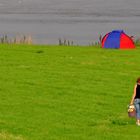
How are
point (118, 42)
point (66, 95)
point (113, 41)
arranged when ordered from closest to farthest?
1. point (66, 95)
2. point (118, 42)
3. point (113, 41)

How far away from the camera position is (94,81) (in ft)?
82.1

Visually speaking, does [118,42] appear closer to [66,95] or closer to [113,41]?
[113,41]

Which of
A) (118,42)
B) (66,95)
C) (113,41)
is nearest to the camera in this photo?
(66,95)

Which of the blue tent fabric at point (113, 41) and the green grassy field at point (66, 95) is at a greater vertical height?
the blue tent fabric at point (113, 41)

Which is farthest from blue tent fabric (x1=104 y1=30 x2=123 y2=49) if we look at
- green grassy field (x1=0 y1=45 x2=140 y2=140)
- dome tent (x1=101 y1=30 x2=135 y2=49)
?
green grassy field (x1=0 y1=45 x2=140 y2=140)

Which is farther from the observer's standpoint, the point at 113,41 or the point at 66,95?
the point at 113,41

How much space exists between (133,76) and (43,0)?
162028 millimetres

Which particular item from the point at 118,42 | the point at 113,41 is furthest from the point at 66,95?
the point at 113,41

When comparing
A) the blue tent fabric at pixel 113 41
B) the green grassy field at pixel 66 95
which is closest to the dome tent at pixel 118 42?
the blue tent fabric at pixel 113 41

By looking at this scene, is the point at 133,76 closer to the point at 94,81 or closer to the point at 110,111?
the point at 94,81

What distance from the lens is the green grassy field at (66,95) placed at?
16.5 meters

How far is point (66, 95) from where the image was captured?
2161cm

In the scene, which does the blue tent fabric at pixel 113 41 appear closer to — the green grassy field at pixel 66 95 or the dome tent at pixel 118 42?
the dome tent at pixel 118 42

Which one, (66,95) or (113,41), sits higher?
(113,41)
